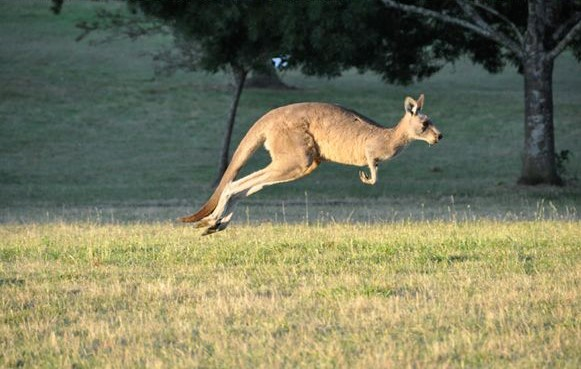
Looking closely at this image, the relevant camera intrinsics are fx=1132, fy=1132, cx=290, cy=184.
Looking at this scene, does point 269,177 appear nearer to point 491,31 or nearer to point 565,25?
point 491,31

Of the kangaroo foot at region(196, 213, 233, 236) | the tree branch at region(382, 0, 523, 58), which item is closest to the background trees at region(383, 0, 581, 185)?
the tree branch at region(382, 0, 523, 58)

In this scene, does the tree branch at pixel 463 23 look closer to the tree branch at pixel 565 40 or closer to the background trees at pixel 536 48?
the background trees at pixel 536 48

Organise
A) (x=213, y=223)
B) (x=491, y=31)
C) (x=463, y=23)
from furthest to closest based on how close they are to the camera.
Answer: (x=491, y=31) → (x=463, y=23) → (x=213, y=223)

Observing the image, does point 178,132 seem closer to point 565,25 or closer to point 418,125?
point 565,25

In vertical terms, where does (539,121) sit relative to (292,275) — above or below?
above

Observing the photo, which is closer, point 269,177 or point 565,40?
point 269,177

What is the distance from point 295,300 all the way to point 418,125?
4.43 metres

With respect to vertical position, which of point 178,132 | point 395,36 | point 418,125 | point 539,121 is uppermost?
point 395,36

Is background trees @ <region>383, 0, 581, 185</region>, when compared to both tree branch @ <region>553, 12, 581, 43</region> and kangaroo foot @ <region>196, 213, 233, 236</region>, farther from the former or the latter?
kangaroo foot @ <region>196, 213, 233, 236</region>

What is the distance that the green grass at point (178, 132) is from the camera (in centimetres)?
2295

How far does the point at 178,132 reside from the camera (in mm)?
36969

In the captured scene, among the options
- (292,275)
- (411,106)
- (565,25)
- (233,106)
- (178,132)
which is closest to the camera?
(292,275)

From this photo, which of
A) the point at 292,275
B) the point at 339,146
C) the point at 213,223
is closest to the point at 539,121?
the point at 339,146

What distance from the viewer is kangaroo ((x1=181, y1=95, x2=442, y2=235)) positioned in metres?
11.8
